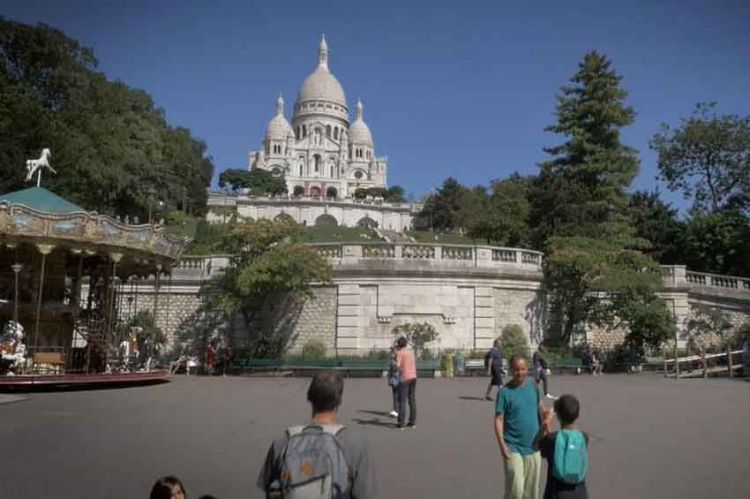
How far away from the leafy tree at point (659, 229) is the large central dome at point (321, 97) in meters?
96.7

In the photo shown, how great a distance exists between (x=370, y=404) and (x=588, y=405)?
4856 mm

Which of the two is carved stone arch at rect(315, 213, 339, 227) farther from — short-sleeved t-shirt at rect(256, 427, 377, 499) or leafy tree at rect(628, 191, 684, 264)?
short-sleeved t-shirt at rect(256, 427, 377, 499)

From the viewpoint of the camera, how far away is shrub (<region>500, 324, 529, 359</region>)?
24578mm

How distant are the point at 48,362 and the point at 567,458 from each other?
17.5 meters

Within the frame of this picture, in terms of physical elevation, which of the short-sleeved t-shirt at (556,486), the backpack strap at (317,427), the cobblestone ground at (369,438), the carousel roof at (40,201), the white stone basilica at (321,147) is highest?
the white stone basilica at (321,147)

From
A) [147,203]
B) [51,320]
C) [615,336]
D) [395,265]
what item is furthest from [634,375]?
[147,203]

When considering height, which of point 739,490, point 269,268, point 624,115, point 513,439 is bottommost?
point 739,490

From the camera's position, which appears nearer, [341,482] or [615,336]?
[341,482]

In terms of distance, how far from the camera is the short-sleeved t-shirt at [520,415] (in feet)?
17.7

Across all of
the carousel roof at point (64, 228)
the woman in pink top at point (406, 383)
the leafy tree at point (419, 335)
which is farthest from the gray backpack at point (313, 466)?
the leafy tree at point (419, 335)

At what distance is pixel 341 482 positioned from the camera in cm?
332

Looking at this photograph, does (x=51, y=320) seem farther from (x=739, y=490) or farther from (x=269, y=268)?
(x=739, y=490)

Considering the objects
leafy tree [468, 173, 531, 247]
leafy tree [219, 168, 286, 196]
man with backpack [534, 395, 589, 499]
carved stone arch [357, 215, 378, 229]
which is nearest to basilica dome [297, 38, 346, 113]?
leafy tree [219, 168, 286, 196]

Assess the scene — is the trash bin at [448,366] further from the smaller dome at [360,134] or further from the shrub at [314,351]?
the smaller dome at [360,134]
